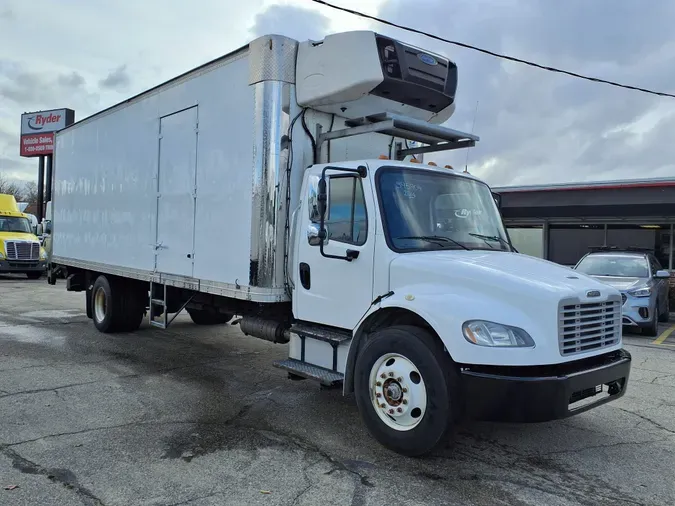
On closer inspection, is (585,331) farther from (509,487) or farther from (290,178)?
(290,178)

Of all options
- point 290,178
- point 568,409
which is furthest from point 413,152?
point 568,409

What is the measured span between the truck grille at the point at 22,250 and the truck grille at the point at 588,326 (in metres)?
22.3

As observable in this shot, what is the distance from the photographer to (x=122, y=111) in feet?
28.3

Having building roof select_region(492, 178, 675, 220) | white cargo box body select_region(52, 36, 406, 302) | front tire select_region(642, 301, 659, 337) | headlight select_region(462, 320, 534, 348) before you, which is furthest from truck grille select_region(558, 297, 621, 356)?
building roof select_region(492, 178, 675, 220)

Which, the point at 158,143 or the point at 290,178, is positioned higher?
the point at 158,143

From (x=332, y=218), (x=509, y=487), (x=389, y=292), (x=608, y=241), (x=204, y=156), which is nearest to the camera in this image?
(x=509, y=487)

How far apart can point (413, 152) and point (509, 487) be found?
3.94m

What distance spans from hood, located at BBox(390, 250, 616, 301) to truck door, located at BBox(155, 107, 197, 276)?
126 inches

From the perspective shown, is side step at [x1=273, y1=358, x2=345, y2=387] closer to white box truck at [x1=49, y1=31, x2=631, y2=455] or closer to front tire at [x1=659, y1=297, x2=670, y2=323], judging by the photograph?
white box truck at [x1=49, y1=31, x2=631, y2=455]

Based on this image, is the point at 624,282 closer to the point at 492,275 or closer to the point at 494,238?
the point at 494,238

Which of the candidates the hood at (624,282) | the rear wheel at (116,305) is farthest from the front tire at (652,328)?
the rear wheel at (116,305)

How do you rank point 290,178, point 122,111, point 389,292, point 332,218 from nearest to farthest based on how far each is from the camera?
point 389,292 < point 332,218 < point 290,178 < point 122,111

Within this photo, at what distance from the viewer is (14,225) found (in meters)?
22.9

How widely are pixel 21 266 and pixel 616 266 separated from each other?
807 inches
